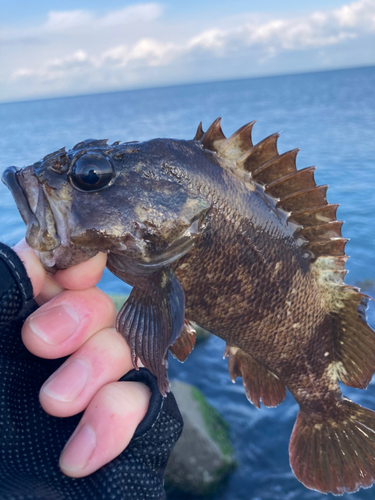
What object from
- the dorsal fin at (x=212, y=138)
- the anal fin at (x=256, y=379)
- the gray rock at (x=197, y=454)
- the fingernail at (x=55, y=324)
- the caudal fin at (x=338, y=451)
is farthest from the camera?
the gray rock at (x=197, y=454)

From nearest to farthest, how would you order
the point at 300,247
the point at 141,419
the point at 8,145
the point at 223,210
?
the point at 141,419
the point at 223,210
the point at 300,247
the point at 8,145

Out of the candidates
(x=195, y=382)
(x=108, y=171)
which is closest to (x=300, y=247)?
(x=108, y=171)

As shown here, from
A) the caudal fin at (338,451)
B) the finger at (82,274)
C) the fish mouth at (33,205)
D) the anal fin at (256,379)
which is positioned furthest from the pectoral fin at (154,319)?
the caudal fin at (338,451)

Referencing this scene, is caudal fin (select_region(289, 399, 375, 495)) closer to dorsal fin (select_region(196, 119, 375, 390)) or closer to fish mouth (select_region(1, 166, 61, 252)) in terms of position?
dorsal fin (select_region(196, 119, 375, 390))

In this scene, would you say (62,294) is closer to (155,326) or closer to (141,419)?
(155,326)

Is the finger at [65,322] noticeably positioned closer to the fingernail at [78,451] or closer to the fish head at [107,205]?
the fish head at [107,205]

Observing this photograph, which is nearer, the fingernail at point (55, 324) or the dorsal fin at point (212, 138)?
the fingernail at point (55, 324)

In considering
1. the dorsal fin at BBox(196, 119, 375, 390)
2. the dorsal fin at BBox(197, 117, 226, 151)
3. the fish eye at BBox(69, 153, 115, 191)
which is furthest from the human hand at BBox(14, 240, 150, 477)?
the dorsal fin at BBox(196, 119, 375, 390)
